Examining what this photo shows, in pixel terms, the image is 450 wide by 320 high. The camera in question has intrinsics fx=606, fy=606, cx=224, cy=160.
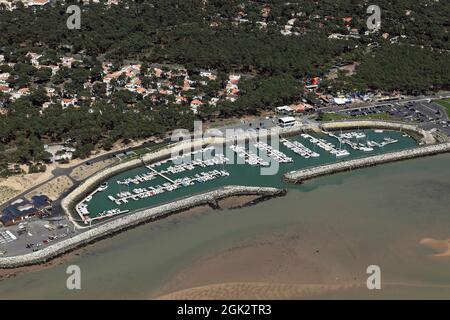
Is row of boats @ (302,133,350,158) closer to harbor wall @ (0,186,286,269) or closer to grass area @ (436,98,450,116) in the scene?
harbor wall @ (0,186,286,269)

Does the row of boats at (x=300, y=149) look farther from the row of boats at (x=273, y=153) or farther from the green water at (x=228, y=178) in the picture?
the row of boats at (x=273, y=153)

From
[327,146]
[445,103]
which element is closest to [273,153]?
[327,146]

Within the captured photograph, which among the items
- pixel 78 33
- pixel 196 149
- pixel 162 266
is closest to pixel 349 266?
pixel 162 266

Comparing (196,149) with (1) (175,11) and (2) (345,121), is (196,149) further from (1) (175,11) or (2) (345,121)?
(1) (175,11)

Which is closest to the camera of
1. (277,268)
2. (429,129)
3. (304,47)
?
(277,268)

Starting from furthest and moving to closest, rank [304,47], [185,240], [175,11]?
[175,11], [304,47], [185,240]

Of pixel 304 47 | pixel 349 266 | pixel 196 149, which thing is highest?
pixel 304 47
